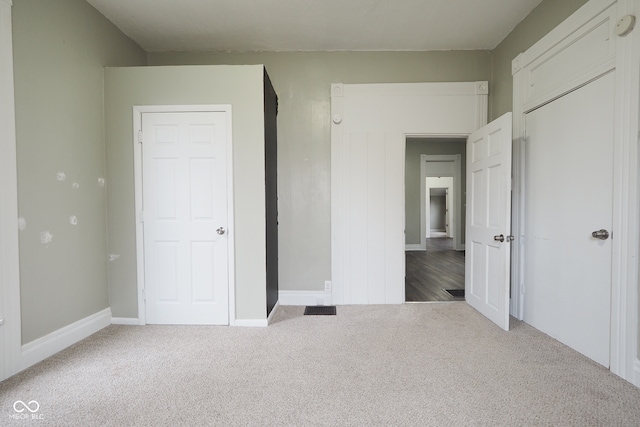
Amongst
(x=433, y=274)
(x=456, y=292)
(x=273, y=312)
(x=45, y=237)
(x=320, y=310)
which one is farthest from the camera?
A: (x=433, y=274)

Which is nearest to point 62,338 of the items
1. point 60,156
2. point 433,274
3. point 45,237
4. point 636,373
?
point 45,237

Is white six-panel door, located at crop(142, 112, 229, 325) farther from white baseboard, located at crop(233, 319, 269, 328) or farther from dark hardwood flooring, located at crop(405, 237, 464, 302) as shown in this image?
dark hardwood flooring, located at crop(405, 237, 464, 302)

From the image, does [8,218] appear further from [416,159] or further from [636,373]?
[416,159]

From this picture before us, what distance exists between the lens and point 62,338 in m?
2.30

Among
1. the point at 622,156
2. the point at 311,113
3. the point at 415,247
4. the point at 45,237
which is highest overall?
the point at 311,113

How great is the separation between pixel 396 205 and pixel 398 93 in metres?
1.33

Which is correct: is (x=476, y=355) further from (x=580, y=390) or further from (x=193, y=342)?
(x=193, y=342)

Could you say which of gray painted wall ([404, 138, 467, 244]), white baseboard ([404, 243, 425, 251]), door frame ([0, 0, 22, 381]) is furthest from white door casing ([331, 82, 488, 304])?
white baseboard ([404, 243, 425, 251])

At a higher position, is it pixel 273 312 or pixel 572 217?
pixel 572 217

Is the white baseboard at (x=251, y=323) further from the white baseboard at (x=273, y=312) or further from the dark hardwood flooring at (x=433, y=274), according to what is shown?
the dark hardwood flooring at (x=433, y=274)

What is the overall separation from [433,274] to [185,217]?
13.3 ft

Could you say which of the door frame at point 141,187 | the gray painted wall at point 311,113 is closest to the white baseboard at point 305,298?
the gray painted wall at point 311,113

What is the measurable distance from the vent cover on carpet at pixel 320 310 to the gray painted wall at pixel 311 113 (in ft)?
0.70

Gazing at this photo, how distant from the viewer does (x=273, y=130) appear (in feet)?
10.5
